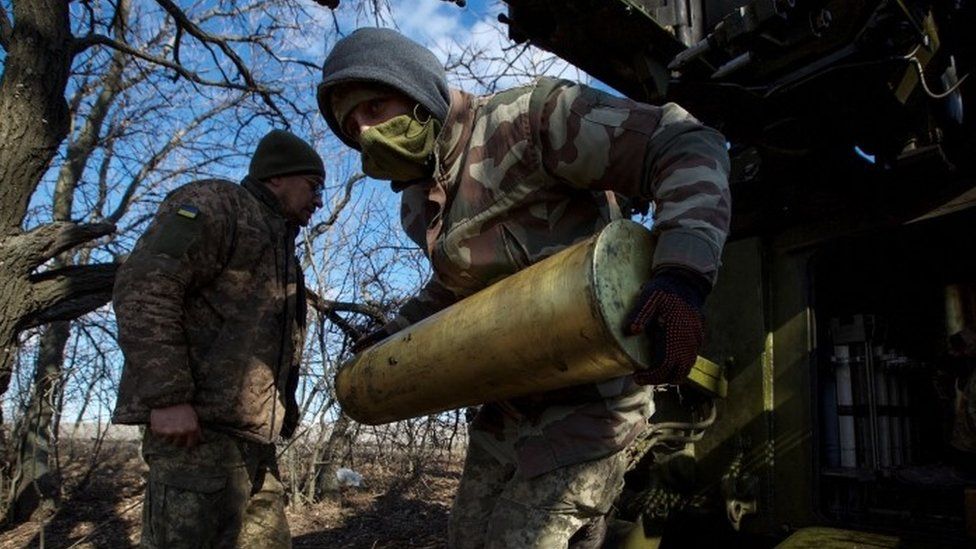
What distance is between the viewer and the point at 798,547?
2.69 meters

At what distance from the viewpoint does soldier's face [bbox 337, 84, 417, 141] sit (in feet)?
7.64

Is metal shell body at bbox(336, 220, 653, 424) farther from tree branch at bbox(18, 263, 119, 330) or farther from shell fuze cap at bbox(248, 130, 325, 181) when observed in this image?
tree branch at bbox(18, 263, 119, 330)

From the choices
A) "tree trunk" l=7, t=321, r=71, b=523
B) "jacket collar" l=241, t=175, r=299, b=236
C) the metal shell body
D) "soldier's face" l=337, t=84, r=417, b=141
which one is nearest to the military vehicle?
"jacket collar" l=241, t=175, r=299, b=236

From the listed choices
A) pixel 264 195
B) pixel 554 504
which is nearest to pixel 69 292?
pixel 264 195

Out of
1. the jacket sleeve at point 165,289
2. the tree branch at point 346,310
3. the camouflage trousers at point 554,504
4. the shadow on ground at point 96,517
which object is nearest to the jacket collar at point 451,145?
the camouflage trousers at point 554,504

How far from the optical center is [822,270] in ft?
13.2

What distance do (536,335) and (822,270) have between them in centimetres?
284

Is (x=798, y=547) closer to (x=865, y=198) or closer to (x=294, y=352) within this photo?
(x=865, y=198)

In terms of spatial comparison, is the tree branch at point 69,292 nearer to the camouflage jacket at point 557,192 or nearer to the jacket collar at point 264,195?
the jacket collar at point 264,195

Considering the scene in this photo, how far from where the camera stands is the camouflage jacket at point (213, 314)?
2938 millimetres

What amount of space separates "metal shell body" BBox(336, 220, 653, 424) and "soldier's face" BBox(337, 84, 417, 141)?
0.65 m

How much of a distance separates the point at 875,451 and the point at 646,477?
106 centimetres

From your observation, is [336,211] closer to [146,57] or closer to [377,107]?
[146,57]

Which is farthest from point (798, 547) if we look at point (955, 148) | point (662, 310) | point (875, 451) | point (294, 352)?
point (294, 352)
